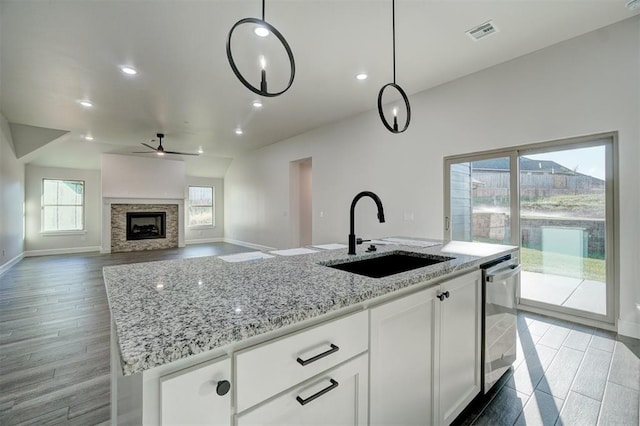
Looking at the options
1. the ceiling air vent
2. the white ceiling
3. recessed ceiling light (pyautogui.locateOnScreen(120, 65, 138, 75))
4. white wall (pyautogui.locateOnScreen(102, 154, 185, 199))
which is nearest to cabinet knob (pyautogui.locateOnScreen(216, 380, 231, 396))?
the white ceiling

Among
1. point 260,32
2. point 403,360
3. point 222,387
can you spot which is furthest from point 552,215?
point 222,387

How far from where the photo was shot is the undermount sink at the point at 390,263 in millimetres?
1805

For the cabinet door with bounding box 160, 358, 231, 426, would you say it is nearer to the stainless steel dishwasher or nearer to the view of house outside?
the stainless steel dishwasher

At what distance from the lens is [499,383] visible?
2.00 metres

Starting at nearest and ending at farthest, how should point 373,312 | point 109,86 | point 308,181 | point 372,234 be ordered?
point 373,312
point 109,86
point 372,234
point 308,181

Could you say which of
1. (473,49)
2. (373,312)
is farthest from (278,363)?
(473,49)

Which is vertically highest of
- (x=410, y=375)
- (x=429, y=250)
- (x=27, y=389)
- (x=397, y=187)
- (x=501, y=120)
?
(x=501, y=120)

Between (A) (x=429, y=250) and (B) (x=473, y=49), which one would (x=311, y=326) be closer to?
(A) (x=429, y=250)

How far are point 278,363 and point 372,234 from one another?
14.8 ft

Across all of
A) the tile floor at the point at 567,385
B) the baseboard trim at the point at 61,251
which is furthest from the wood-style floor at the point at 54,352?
the baseboard trim at the point at 61,251

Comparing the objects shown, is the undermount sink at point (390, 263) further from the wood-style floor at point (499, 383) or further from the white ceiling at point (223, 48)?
the white ceiling at point (223, 48)

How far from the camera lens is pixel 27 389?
6.46 ft

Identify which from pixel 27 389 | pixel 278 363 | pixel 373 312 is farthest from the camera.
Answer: pixel 27 389

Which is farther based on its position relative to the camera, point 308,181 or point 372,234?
point 308,181
